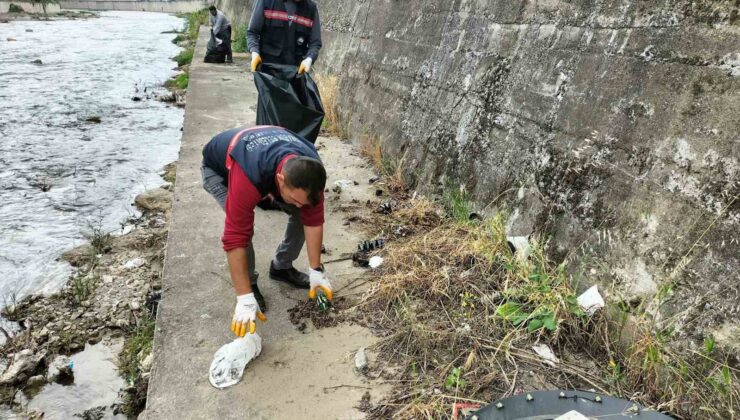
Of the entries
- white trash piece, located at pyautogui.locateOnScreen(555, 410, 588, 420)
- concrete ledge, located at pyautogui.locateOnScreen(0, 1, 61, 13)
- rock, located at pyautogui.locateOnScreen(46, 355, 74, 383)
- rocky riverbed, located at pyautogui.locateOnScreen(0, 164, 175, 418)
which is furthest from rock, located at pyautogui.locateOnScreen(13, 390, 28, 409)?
concrete ledge, located at pyautogui.locateOnScreen(0, 1, 61, 13)

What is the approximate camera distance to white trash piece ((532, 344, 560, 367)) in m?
2.12

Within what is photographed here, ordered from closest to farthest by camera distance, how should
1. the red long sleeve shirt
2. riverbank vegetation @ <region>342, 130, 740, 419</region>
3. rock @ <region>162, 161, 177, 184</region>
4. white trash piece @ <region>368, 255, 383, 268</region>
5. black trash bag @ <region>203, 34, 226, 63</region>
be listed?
riverbank vegetation @ <region>342, 130, 740, 419</region>, the red long sleeve shirt, white trash piece @ <region>368, 255, 383, 268</region>, rock @ <region>162, 161, 177, 184</region>, black trash bag @ <region>203, 34, 226, 63</region>

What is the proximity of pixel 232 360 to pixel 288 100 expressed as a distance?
2.36 m

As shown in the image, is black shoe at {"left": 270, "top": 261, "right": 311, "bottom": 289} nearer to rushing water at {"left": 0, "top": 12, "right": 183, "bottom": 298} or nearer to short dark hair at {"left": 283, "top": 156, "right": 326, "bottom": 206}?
short dark hair at {"left": 283, "top": 156, "right": 326, "bottom": 206}

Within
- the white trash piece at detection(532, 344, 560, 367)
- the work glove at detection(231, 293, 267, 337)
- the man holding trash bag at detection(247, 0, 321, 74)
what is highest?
the man holding trash bag at detection(247, 0, 321, 74)

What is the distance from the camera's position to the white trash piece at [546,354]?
2.12m

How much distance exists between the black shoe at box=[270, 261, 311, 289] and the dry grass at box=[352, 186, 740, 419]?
413mm

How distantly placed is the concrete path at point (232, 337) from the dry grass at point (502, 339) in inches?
8.8

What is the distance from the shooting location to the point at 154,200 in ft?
16.1

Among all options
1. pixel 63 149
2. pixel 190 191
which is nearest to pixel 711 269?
pixel 190 191

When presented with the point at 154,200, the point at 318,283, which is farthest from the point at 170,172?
the point at 318,283

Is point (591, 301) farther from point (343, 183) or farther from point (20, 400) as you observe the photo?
point (20, 400)

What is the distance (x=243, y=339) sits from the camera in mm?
2186

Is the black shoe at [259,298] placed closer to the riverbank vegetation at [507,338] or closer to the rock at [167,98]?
the riverbank vegetation at [507,338]
